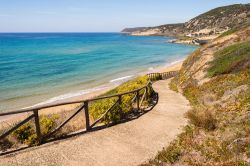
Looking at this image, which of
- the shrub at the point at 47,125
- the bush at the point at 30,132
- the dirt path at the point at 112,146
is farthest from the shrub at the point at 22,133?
the dirt path at the point at 112,146

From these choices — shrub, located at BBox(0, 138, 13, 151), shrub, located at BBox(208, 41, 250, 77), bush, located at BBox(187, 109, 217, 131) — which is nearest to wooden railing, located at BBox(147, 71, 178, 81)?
shrub, located at BBox(208, 41, 250, 77)

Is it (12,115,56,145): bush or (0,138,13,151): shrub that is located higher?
(12,115,56,145): bush

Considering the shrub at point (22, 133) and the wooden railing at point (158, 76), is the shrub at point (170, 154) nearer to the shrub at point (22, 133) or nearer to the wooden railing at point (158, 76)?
the shrub at point (22, 133)

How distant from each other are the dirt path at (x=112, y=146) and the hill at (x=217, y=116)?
0.71m

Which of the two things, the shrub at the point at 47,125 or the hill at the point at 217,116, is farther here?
the shrub at the point at 47,125

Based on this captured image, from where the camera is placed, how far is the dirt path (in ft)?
32.1

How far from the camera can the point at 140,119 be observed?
14.4 m

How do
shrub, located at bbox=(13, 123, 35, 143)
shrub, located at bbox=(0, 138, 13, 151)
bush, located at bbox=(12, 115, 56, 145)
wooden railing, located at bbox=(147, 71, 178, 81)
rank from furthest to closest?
1. wooden railing, located at bbox=(147, 71, 178, 81)
2. shrub, located at bbox=(13, 123, 35, 143)
3. bush, located at bbox=(12, 115, 56, 145)
4. shrub, located at bbox=(0, 138, 13, 151)

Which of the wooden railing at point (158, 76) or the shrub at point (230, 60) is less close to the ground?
the shrub at point (230, 60)

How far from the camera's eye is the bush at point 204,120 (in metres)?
11.7

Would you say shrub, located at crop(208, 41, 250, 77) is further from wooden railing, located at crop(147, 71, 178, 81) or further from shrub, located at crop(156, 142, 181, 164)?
shrub, located at crop(156, 142, 181, 164)

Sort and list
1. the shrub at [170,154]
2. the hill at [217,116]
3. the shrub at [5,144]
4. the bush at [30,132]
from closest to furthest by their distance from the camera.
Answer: the hill at [217,116], the shrub at [170,154], the shrub at [5,144], the bush at [30,132]

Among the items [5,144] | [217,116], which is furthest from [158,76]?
[5,144]

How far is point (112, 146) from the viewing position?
10969 mm
